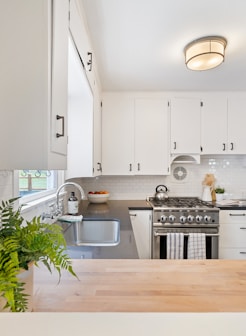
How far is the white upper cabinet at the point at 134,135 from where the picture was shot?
311cm

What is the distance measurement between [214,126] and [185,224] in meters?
1.41

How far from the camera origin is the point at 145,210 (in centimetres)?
280

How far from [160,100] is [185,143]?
2.23 ft

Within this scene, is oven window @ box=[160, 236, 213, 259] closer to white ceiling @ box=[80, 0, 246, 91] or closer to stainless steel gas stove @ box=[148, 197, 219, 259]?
stainless steel gas stove @ box=[148, 197, 219, 259]

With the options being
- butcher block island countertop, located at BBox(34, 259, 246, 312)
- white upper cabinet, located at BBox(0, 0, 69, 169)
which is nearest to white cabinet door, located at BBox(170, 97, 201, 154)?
butcher block island countertop, located at BBox(34, 259, 246, 312)

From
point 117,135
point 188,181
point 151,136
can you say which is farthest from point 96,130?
point 188,181

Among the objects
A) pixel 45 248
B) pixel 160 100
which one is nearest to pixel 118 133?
pixel 160 100

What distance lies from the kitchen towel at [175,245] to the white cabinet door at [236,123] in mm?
1419

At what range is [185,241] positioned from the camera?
2658 mm

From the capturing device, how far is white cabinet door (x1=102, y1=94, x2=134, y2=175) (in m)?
3.12

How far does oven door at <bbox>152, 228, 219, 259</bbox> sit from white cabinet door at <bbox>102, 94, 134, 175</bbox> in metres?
0.91

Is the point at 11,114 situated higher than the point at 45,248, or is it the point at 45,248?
the point at 11,114

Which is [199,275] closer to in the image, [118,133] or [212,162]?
[118,133]

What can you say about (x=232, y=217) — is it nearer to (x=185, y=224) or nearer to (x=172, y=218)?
(x=185, y=224)
